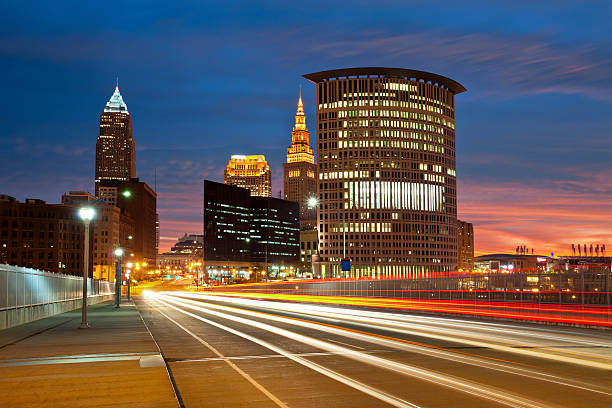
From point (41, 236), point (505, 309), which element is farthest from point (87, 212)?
point (41, 236)

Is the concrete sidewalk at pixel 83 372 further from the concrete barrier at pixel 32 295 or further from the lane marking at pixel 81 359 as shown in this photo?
the concrete barrier at pixel 32 295

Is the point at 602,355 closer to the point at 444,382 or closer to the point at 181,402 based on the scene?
the point at 444,382

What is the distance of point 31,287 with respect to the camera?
3459 centimetres

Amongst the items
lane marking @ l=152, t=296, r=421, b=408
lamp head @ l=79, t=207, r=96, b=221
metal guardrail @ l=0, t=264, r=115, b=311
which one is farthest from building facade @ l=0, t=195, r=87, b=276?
lane marking @ l=152, t=296, r=421, b=408

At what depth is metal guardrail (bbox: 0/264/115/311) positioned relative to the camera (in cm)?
2872

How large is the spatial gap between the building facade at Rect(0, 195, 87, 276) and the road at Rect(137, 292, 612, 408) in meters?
171

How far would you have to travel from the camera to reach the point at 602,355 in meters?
18.5

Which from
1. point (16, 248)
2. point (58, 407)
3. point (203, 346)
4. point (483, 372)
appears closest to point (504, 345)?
point (483, 372)

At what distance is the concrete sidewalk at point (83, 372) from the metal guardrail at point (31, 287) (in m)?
4.20

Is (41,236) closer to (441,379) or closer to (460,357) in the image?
(460,357)

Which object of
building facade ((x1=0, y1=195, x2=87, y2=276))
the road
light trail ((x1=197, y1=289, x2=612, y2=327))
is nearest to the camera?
the road

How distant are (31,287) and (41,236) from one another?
166246 millimetres

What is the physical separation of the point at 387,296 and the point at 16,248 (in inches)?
6125

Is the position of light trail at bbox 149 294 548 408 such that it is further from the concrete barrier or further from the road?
the concrete barrier
